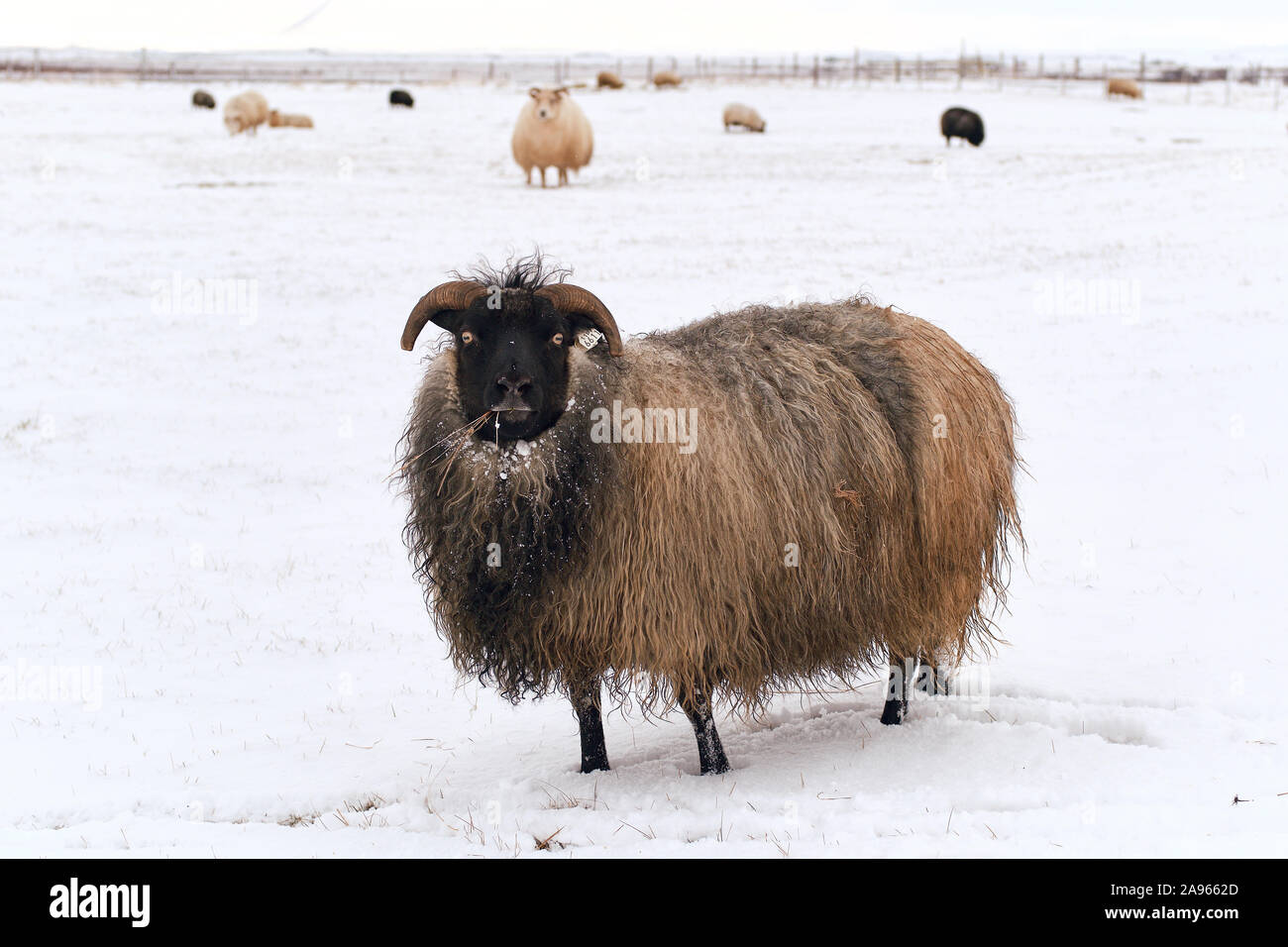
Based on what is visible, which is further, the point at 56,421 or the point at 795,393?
the point at 56,421

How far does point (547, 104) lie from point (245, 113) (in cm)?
1613

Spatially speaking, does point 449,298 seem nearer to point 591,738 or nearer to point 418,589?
point 591,738

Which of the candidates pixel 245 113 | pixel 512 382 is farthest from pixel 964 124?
pixel 512 382

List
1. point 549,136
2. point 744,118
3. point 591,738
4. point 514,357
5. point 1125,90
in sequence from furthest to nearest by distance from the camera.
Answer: point 1125,90, point 744,118, point 549,136, point 591,738, point 514,357

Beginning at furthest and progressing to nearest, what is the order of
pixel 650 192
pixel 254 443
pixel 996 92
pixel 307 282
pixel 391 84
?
pixel 391 84
pixel 996 92
pixel 650 192
pixel 307 282
pixel 254 443

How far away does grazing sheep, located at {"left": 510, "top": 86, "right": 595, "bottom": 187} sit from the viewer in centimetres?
2947

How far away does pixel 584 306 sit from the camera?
5.21 m

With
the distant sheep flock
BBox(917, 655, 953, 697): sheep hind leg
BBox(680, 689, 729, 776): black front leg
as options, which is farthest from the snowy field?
the distant sheep flock

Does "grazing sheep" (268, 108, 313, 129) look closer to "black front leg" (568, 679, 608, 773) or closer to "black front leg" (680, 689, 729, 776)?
"black front leg" (568, 679, 608, 773)

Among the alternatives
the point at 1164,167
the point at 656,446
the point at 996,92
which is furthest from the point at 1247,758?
the point at 996,92

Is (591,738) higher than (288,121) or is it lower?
lower

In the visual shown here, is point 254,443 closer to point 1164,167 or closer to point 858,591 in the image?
point 858,591

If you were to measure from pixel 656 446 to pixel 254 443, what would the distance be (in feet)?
26.7
